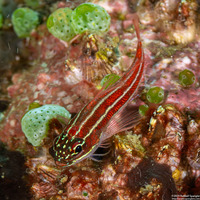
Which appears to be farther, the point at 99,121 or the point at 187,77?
the point at 187,77

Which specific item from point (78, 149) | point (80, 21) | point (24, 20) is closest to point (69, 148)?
point (78, 149)

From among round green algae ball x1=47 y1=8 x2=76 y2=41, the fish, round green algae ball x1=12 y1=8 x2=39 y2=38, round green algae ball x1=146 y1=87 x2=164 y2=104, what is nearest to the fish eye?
the fish

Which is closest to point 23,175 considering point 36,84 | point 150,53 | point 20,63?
point 36,84

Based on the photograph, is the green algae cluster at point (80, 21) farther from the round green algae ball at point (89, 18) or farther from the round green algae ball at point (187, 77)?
the round green algae ball at point (187, 77)

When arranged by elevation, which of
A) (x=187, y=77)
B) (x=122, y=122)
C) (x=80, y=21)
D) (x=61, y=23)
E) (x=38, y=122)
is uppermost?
(x=80, y=21)

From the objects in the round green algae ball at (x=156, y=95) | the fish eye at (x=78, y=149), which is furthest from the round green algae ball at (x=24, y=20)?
the fish eye at (x=78, y=149)

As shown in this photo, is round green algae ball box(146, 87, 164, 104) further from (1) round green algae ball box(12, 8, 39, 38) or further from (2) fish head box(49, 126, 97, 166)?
(1) round green algae ball box(12, 8, 39, 38)

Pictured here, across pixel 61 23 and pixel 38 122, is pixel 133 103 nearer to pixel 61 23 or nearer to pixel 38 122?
pixel 38 122
